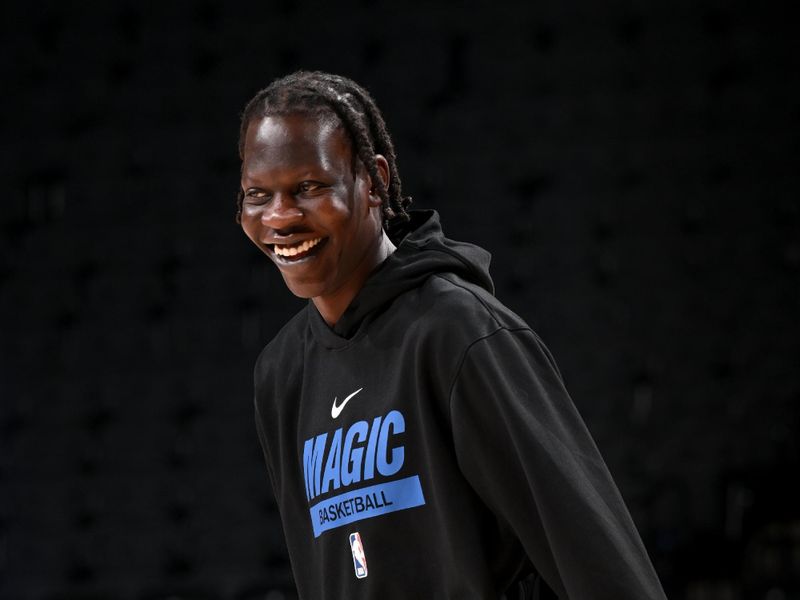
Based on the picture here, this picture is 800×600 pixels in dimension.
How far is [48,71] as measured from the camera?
9.12 ft

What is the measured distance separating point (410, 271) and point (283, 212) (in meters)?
0.14

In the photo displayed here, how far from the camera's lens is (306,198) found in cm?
118

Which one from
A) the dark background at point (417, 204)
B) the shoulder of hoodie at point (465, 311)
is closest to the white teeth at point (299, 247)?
the shoulder of hoodie at point (465, 311)

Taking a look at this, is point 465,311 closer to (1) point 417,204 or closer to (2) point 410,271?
(2) point 410,271

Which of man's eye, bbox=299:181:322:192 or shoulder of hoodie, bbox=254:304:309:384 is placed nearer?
man's eye, bbox=299:181:322:192

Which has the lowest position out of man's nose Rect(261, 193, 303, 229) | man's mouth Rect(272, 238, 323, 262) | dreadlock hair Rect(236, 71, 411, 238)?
man's mouth Rect(272, 238, 323, 262)

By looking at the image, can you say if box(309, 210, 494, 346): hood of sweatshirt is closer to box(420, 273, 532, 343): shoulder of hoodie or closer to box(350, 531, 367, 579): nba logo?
box(420, 273, 532, 343): shoulder of hoodie

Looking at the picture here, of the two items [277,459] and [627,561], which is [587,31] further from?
[627,561]

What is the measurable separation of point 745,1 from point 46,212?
5.10ft

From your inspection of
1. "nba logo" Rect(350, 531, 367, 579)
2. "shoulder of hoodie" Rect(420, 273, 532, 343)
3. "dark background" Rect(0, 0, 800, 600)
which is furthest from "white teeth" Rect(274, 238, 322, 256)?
"dark background" Rect(0, 0, 800, 600)

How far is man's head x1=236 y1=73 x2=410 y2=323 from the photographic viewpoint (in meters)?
1.18

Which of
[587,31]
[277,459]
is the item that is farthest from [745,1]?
[277,459]

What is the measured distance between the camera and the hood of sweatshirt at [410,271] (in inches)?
48.1

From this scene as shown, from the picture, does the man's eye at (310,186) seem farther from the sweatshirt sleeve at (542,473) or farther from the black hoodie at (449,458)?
the sweatshirt sleeve at (542,473)
